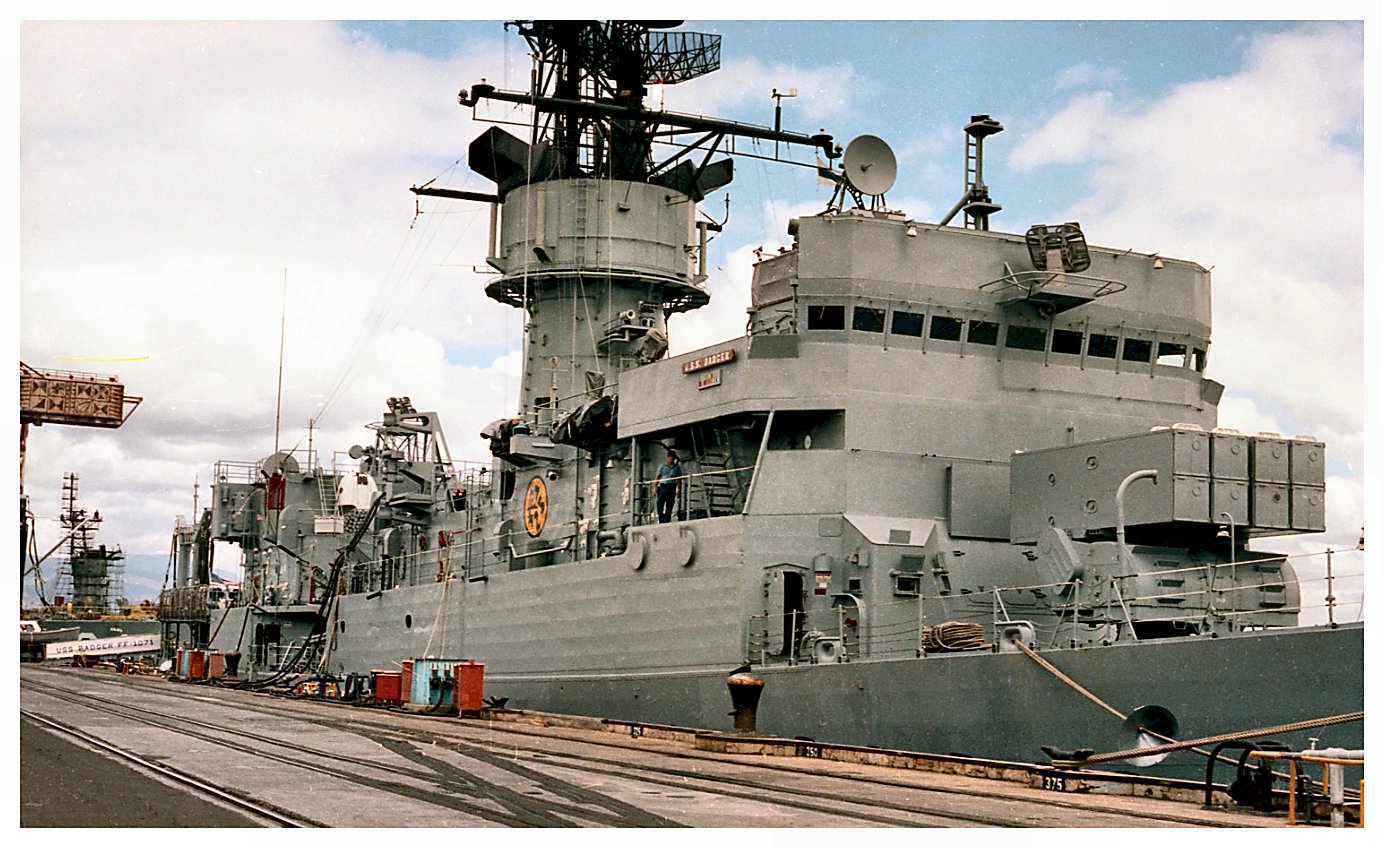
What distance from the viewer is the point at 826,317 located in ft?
61.9

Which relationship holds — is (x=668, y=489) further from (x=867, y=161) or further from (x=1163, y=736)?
(x=1163, y=736)

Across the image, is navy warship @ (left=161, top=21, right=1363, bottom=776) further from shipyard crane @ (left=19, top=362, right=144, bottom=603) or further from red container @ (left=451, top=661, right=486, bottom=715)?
shipyard crane @ (left=19, top=362, right=144, bottom=603)

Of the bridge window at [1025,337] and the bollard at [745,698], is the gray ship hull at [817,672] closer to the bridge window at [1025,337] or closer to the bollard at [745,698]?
the bollard at [745,698]

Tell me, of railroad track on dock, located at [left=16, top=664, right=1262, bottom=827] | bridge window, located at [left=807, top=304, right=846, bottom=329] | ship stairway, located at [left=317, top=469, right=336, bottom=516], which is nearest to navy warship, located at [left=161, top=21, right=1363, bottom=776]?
bridge window, located at [left=807, top=304, right=846, bottom=329]

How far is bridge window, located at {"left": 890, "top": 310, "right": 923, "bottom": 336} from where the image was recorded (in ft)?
62.1

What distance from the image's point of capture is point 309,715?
22.7 m

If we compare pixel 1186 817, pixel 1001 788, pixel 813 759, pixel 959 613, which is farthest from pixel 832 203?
pixel 1186 817

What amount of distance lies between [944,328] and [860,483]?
2.33m

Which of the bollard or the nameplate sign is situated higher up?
the nameplate sign

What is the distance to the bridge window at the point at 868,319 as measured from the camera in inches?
Result: 739

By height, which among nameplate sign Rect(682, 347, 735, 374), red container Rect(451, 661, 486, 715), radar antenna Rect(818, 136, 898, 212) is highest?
radar antenna Rect(818, 136, 898, 212)

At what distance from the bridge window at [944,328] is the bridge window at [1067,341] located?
1303 millimetres

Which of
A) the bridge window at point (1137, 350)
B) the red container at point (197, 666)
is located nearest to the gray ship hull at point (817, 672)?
the bridge window at point (1137, 350)

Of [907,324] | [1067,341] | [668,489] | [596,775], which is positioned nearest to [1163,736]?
[596,775]
